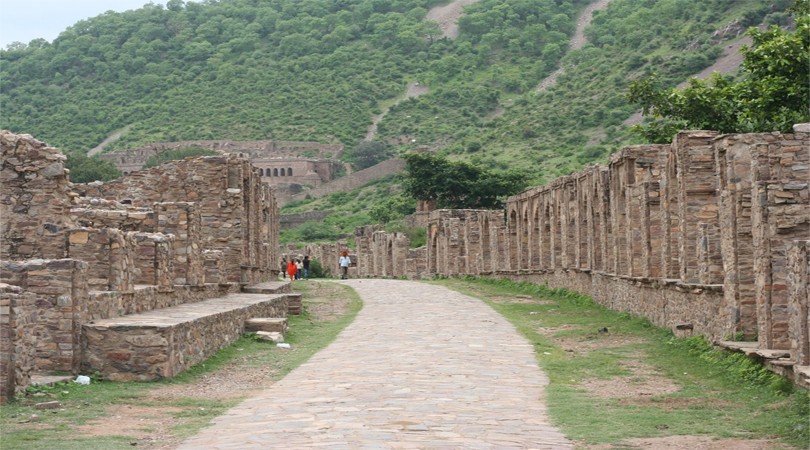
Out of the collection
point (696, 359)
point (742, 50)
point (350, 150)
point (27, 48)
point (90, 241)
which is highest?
point (27, 48)

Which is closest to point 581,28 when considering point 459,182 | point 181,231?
point 459,182

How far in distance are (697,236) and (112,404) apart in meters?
9.35

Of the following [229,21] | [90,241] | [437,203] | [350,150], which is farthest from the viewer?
[229,21]

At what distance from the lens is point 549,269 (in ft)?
105

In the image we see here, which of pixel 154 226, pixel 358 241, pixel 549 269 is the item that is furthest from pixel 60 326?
pixel 358 241

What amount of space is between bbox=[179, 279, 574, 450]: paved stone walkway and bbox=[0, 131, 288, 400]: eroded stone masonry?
67.1 inches

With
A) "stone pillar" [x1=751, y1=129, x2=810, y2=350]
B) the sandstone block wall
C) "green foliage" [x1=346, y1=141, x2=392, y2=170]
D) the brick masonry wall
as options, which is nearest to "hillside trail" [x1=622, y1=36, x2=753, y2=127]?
"green foliage" [x1=346, y1=141, x2=392, y2=170]

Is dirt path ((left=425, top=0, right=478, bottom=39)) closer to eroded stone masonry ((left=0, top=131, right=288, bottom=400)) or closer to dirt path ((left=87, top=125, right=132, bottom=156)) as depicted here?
dirt path ((left=87, top=125, right=132, bottom=156))

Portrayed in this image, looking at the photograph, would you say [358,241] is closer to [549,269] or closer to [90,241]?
[549,269]

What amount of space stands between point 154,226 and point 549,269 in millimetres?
16826

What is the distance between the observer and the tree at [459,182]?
59688mm

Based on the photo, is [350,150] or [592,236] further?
[350,150]

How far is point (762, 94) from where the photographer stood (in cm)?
2225

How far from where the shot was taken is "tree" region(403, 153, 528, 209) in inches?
2350
